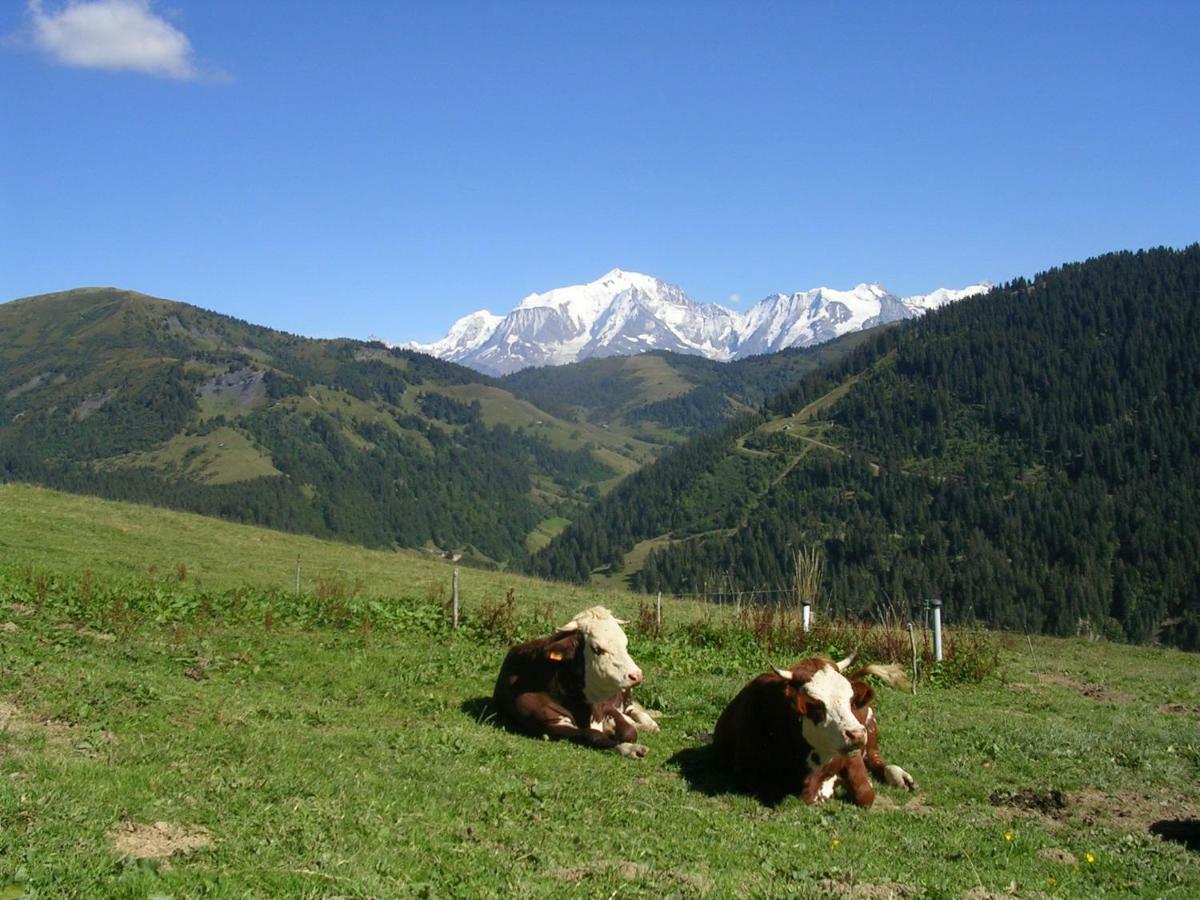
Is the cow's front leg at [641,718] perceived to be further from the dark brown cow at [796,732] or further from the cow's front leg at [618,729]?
the dark brown cow at [796,732]

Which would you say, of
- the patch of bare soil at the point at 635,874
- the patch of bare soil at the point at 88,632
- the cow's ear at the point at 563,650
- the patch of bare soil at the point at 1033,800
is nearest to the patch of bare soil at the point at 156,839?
the patch of bare soil at the point at 635,874

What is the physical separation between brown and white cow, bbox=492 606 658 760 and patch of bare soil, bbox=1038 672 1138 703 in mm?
11305

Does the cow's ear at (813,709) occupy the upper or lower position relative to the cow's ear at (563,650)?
lower

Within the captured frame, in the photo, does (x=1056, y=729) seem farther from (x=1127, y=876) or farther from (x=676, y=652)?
(x=676, y=652)

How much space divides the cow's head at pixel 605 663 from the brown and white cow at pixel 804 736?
179 centimetres

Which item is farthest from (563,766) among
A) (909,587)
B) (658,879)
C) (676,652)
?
(909,587)

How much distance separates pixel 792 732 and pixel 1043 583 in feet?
472

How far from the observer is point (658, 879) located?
770 cm

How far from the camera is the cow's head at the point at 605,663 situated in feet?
42.8

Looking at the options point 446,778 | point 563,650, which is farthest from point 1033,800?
point 446,778

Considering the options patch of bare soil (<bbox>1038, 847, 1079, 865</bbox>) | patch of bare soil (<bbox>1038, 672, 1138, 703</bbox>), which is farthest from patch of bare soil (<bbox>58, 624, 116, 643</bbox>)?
patch of bare soil (<bbox>1038, 672, 1138, 703</bbox>)

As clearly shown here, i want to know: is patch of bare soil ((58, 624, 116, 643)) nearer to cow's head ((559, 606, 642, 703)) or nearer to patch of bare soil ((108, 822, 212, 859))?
cow's head ((559, 606, 642, 703))

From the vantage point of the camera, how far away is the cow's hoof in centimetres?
1177

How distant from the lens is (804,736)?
1114 cm
